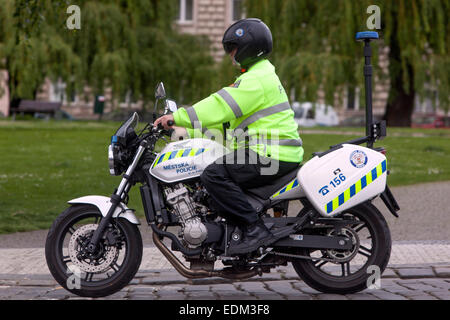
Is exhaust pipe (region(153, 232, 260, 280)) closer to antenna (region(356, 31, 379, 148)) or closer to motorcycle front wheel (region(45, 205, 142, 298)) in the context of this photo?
motorcycle front wheel (region(45, 205, 142, 298))

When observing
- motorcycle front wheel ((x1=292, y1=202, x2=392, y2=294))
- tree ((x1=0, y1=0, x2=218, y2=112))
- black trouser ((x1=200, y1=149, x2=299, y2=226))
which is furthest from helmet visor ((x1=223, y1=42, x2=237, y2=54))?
tree ((x1=0, y1=0, x2=218, y2=112))

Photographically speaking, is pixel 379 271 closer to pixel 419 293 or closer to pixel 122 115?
pixel 419 293

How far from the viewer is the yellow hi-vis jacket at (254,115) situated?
5.50 metres

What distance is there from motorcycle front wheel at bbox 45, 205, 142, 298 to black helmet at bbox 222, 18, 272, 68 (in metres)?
1.36

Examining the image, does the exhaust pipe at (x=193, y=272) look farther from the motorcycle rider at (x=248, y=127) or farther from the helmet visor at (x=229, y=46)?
the helmet visor at (x=229, y=46)

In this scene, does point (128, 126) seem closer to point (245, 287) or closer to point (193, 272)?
point (193, 272)

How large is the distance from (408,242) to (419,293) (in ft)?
7.02

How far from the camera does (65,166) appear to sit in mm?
15789

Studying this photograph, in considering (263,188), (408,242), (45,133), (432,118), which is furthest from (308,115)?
(263,188)

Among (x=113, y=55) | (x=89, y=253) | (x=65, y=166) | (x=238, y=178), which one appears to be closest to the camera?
(x=238, y=178)

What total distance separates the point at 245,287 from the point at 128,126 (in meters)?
1.48

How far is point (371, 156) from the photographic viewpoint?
571 cm

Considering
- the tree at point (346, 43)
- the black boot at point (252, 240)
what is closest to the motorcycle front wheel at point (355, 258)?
the black boot at point (252, 240)

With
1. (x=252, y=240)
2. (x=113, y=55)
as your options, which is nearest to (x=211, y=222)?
(x=252, y=240)
